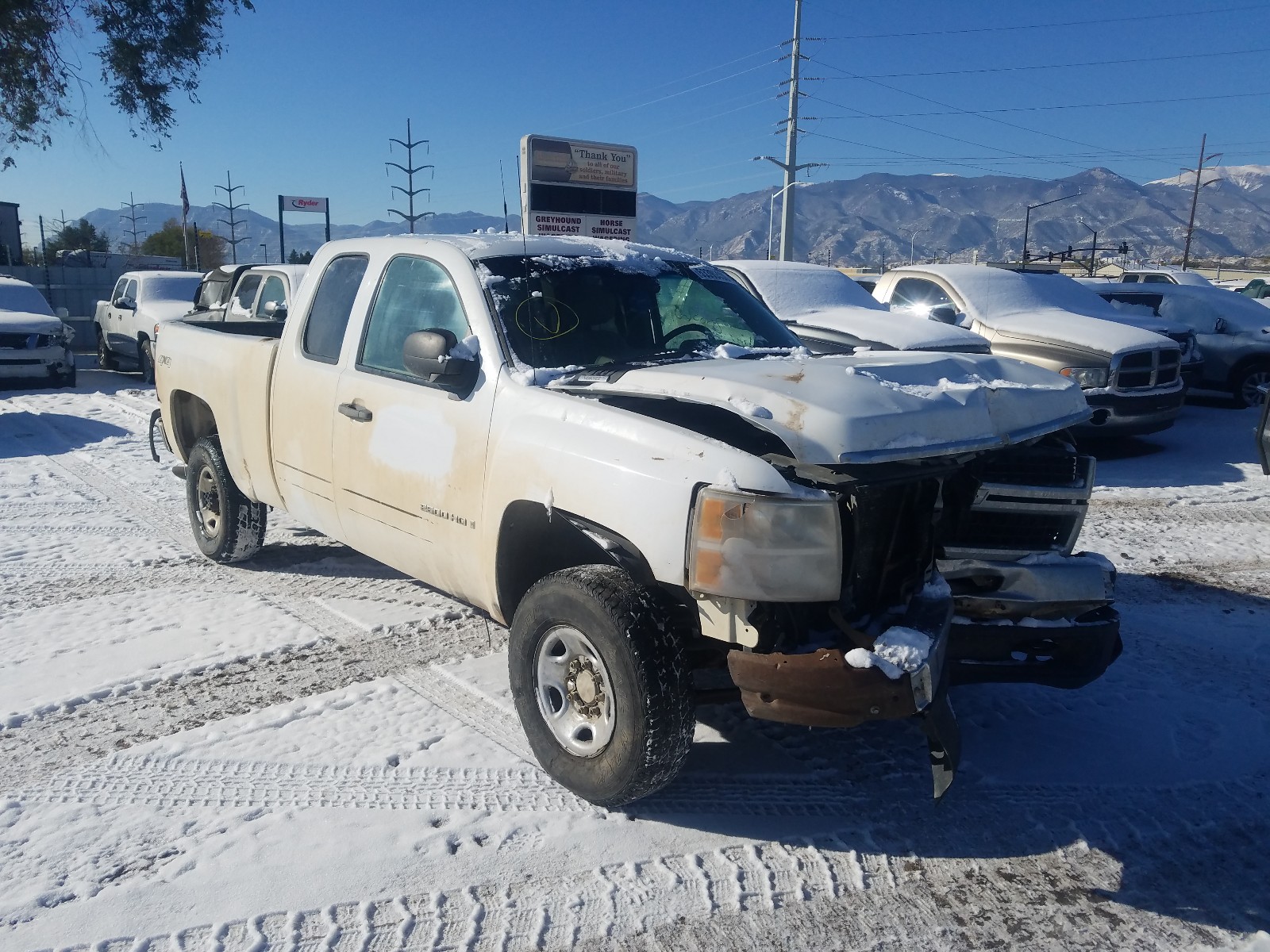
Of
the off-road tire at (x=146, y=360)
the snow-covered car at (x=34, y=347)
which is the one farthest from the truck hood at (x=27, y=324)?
the off-road tire at (x=146, y=360)

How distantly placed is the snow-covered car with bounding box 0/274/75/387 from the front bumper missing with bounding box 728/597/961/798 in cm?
1476

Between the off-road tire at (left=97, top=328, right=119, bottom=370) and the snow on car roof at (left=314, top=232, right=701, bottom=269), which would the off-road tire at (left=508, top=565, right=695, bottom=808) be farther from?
the off-road tire at (left=97, top=328, right=119, bottom=370)

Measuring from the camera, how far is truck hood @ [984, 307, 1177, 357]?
9.68m

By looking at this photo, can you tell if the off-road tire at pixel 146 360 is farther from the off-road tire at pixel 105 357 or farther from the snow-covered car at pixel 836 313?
the snow-covered car at pixel 836 313

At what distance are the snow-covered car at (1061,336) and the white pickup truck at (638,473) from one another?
19.2 feet

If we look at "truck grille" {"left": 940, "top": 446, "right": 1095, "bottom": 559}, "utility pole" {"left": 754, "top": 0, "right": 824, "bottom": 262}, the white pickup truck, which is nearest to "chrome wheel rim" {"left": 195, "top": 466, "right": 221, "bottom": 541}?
the white pickup truck

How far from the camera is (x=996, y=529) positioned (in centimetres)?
388

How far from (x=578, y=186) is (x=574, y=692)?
1181cm

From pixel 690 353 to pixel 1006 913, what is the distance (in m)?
2.49

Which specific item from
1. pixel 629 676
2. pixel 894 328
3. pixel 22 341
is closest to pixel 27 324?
pixel 22 341

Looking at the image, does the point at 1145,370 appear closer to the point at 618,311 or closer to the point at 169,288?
the point at 618,311

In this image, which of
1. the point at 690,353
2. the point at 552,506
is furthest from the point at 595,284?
the point at 552,506

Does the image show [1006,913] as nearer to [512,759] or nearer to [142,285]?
[512,759]

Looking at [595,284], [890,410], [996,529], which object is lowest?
[996,529]
